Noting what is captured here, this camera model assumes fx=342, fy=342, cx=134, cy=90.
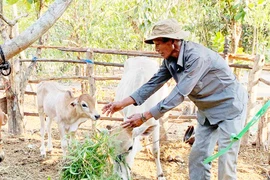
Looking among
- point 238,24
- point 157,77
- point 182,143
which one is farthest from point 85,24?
point 157,77

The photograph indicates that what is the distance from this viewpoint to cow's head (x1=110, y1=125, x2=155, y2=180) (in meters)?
2.90

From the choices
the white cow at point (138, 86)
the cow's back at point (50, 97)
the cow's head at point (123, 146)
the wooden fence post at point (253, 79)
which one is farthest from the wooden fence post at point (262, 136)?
the cow's back at point (50, 97)

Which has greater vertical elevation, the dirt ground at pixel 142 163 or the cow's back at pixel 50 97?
the cow's back at pixel 50 97

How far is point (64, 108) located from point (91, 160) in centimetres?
226

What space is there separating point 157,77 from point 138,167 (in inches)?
76.9

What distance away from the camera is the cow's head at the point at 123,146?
2902 millimetres

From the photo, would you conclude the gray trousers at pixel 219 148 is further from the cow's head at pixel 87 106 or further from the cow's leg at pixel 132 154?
the cow's head at pixel 87 106

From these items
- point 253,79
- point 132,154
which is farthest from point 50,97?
point 253,79

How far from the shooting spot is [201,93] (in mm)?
2936

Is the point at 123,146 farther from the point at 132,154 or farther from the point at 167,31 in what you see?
the point at 167,31

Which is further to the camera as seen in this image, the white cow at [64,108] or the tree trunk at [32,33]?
the white cow at [64,108]

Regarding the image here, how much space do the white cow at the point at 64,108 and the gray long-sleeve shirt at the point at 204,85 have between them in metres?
1.56

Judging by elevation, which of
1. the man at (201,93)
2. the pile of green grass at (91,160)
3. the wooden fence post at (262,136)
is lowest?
the wooden fence post at (262,136)

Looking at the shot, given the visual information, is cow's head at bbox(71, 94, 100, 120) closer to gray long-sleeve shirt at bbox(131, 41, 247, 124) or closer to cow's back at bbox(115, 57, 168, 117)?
cow's back at bbox(115, 57, 168, 117)
